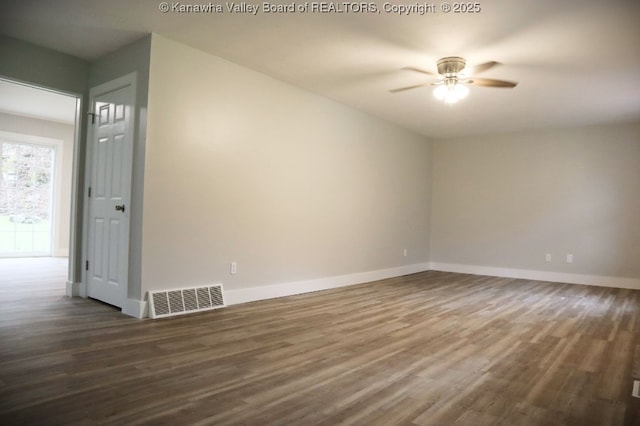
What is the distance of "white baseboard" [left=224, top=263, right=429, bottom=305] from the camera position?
13.6ft

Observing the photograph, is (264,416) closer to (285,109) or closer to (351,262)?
(285,109)

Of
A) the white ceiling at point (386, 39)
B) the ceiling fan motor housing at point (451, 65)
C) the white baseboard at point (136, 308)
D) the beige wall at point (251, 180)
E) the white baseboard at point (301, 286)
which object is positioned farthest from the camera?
the white baseboard at point (301, 286)

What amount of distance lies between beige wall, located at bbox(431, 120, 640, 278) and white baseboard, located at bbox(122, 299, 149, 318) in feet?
18.8

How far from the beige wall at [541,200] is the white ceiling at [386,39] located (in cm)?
165

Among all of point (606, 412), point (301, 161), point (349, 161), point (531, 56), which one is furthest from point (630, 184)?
point (606, 412)

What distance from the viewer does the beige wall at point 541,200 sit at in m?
6.12

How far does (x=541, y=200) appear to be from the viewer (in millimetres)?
6746

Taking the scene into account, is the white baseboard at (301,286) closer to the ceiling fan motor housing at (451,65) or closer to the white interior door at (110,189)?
the white interior door at (110,189)

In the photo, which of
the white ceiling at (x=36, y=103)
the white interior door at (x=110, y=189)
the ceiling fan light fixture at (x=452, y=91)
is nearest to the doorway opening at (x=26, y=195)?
the white ceiling at (x=36, y=103)

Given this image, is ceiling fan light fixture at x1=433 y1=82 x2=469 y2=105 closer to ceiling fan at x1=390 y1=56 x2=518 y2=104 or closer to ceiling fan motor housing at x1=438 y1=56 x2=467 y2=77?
ceiling fan at x1=390 y1=56 x2=518 y2=104

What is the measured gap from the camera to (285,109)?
4660mm

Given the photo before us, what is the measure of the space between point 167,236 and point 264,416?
224cm

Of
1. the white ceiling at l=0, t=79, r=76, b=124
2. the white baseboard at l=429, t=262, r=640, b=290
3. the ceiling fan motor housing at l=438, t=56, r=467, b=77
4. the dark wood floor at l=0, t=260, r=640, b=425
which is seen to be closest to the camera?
Answer: the dark wood floor at l=0, t=260, r=640, b=425

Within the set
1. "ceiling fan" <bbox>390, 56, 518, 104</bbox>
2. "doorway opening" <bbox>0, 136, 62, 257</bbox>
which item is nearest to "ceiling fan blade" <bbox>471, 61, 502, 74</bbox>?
"ceiling fan" <bbox>390, 56, 518, 104</bbox>
